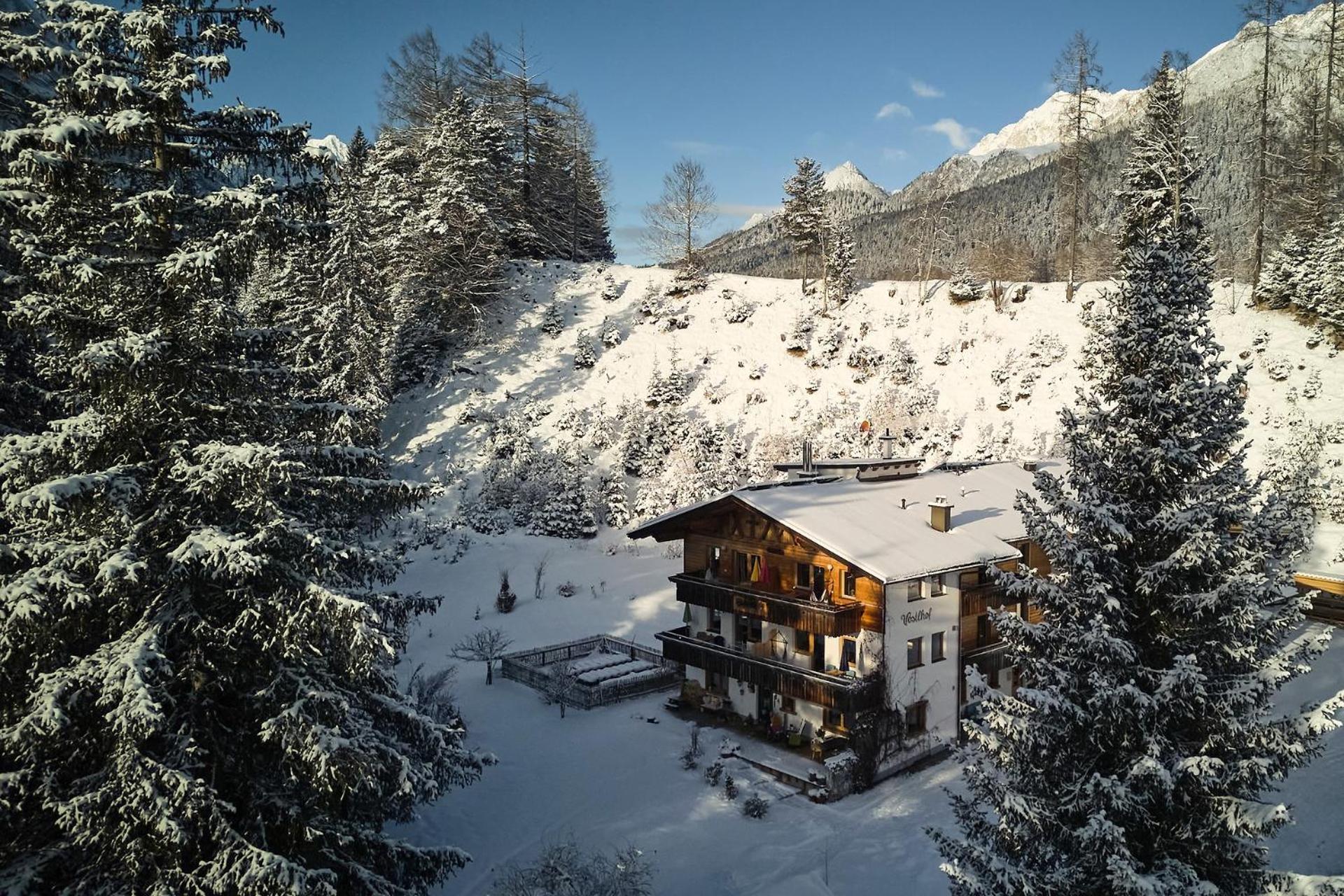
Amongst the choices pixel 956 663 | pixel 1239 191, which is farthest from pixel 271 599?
pixel 1239 191

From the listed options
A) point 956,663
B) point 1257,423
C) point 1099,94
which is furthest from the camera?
point 1099,94

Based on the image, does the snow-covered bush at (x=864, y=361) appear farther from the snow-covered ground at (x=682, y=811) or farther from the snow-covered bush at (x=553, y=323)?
the snow-covered ground at (x=682, y=811)

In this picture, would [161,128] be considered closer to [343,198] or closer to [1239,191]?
[343,198]

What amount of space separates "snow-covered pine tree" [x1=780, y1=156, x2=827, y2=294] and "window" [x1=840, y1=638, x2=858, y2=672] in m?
47.8

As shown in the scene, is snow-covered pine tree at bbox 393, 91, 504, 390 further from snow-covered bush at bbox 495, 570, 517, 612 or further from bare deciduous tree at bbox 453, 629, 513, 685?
bare deciduous tree at bbox 453, 629, 513, 685

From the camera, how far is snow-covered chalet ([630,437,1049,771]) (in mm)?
23625

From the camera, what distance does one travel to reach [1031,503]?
38.2 feet

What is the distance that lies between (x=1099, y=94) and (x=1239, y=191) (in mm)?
46382

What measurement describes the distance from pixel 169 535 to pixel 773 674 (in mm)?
18652

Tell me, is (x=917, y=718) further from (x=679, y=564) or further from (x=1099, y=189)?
(x=1099, y=189)

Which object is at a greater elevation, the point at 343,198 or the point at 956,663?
the point at 343,198

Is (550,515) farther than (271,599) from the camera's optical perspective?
Yes

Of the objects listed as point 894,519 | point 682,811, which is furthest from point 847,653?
point 682,811

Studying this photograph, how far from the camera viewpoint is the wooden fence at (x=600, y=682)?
29.4 m
